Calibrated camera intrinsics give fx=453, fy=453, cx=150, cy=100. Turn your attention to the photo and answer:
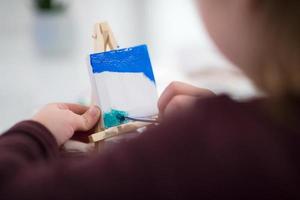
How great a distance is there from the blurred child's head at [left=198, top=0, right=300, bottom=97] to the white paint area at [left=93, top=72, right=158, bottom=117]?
0.23 metres

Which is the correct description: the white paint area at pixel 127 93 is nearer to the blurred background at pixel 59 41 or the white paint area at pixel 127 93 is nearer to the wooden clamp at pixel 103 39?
the wooden clamp at pixel 103 39

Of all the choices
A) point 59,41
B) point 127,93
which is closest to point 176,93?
point 127,93

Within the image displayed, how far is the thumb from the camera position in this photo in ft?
1.86

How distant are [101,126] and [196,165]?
0.26 m

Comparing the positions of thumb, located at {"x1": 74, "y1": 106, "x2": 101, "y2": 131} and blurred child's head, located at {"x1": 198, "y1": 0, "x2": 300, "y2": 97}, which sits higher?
blurred child's head, located at {"x1": 198, "y1": 0, "x2": 300, "y2": 97}

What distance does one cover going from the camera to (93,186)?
1.15 feet

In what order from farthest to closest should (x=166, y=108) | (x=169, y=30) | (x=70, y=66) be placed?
(x=169, y=30), (x=70, y=66), (x=166, y=108)

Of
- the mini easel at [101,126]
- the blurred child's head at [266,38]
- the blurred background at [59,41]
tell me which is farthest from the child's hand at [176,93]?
the blurred background at [59,41]

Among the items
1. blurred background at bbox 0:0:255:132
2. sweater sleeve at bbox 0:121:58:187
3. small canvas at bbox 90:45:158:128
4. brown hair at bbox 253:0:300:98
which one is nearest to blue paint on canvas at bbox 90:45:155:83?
small canvas at bbox 90:45:158:128

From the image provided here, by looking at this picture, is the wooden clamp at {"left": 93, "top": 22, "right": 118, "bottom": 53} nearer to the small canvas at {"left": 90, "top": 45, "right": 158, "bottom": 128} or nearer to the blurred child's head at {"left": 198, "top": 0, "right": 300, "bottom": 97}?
the small canvas at {"left": 90, "top": 45, "right": 158, "bottom": 128}

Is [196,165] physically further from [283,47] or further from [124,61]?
[124,61]

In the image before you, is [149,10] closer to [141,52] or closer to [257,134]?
[141,52]

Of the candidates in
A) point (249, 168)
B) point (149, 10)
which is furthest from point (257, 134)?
point (149, 10)

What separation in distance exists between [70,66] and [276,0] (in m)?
1.26
